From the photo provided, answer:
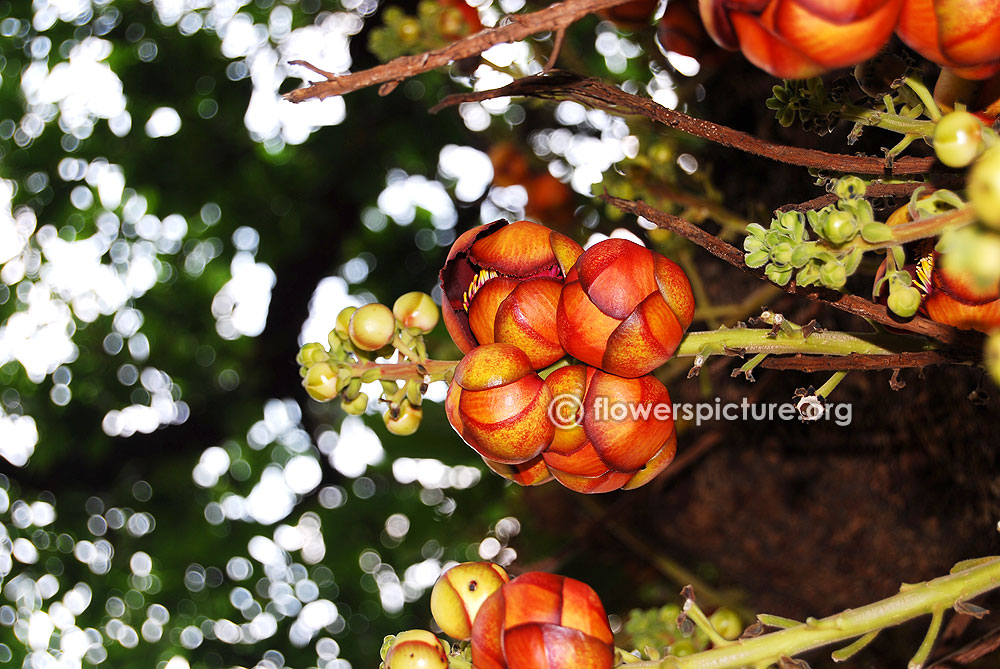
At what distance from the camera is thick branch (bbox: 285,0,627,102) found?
0.38 m

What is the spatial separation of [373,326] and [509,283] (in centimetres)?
14

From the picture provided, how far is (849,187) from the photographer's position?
44 cm

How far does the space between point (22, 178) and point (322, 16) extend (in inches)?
31.6

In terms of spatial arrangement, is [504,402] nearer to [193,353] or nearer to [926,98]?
[926,98]

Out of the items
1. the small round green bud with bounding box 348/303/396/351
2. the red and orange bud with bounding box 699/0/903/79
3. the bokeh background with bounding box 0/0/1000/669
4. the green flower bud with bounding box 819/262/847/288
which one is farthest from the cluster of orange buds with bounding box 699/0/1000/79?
the bokeh background with bounding box 0/0/1000/669

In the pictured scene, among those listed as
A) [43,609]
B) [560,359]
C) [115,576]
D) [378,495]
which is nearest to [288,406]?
[378,495]

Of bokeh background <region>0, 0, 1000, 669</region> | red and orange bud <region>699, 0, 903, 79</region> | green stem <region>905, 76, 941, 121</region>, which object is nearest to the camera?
red and orange bud <region>699, 0, 903, 79</region>

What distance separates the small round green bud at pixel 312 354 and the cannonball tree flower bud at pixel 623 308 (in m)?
0.25

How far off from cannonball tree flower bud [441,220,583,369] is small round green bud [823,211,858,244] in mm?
213

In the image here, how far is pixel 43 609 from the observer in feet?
6.00

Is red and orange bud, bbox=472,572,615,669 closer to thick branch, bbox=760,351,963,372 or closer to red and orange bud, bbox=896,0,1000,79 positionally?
thick branch, bbox=760,351,963,372

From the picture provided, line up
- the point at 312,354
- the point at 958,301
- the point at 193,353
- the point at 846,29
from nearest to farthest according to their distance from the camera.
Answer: the point at 846,29, the point at 958,301, the point at 312,354, the point at 193,353

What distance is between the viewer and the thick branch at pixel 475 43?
1.25ft

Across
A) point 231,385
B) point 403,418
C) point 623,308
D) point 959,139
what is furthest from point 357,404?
point 231,385
